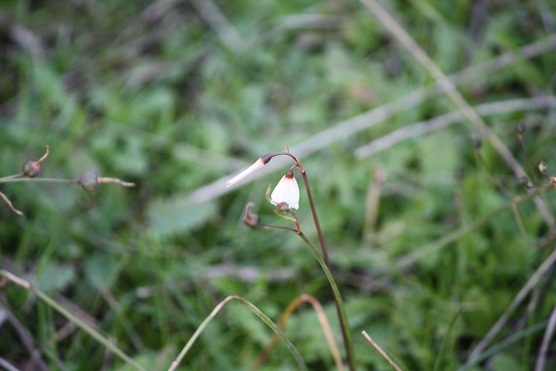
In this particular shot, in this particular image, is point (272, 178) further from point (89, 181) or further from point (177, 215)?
point (89, 181)

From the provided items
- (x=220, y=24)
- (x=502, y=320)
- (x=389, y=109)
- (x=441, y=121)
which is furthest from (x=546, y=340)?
(x=220, y=24)

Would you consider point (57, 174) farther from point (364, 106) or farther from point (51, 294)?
point (364, 106)

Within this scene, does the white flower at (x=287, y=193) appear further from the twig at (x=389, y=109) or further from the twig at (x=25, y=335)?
the twig at (x=389, y=109)

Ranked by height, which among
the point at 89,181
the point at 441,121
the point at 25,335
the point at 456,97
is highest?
the point at 456,97

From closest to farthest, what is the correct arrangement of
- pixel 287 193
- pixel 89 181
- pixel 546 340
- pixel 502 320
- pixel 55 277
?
pixel 287 193
pixel 89 181
pixel 546 340
pixel 502 320
pixel 55 277

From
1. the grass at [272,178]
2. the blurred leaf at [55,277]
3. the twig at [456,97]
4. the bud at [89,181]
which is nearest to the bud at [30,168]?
the bud at [89,181]

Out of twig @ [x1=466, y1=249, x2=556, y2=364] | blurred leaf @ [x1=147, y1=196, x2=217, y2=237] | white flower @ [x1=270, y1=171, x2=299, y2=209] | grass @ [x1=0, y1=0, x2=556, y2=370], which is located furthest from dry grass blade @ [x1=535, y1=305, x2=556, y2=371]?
blurred leaf @ [x1=147, y1=196, x2=217, y2=237]

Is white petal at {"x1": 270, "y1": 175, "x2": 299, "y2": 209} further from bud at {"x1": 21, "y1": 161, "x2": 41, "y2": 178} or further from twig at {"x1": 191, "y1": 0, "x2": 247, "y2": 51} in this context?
twig at {"x1": 191, "y1": 0, "x2": 247, "y2": 51}
